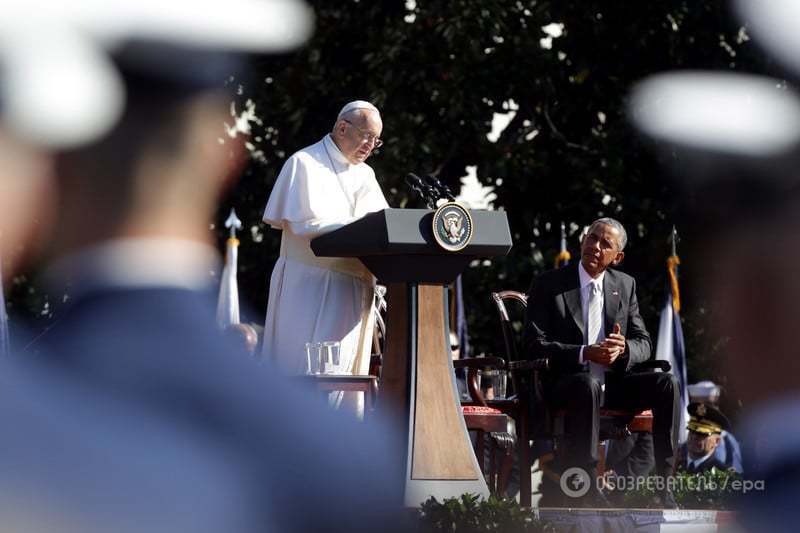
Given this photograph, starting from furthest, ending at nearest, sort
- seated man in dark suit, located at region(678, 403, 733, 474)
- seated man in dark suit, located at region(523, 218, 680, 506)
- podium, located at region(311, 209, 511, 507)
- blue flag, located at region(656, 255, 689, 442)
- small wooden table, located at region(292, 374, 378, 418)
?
1. blue flag, located at region(656, 255, 689, 442)
2. seated man in dark suit, located at region(678, 403, 733, 474)
3. seated man in dark suit, located at region(523, 218, 680, 506)
4. small wooden table, located at region(292, 374, 378, 418)
5. podium, located at region(311, 209, 511, 507)

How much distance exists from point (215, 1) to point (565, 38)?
44.2ft

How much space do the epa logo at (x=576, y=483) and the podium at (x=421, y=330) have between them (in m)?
1.28

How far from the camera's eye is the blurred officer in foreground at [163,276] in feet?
5.64

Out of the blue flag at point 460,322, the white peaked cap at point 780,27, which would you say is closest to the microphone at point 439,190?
the white peaked cap at point 780,27

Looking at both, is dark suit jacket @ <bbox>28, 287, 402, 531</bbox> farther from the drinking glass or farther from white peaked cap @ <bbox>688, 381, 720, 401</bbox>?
white peaked cap @ <bbox>688, 381, 720, 401</bbox>

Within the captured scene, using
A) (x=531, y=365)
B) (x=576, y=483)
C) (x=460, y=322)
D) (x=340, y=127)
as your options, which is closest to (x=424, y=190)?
(x=340, y=127)

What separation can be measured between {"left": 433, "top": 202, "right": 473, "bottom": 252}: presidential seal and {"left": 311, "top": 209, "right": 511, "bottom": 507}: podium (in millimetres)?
31

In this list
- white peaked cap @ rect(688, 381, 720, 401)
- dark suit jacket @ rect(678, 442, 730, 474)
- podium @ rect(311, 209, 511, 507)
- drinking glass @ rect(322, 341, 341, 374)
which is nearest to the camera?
podium @ rect(311, 209, 511, 507)

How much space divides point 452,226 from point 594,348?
5.70 feet

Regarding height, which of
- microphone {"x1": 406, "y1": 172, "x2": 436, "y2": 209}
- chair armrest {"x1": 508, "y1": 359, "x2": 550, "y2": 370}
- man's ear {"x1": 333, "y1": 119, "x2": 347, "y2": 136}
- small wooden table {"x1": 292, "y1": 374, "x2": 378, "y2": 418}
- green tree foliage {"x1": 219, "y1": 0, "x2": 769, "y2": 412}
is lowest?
small wooden table {"x1": 292, "y1": 374, "x2": 378, "y2": 418}

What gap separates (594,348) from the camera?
695 cm

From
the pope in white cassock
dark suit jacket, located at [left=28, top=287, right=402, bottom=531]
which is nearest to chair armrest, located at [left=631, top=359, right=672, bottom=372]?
the pope in white cassock

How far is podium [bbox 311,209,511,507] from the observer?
5398mm

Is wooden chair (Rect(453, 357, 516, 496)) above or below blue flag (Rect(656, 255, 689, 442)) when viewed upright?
below
